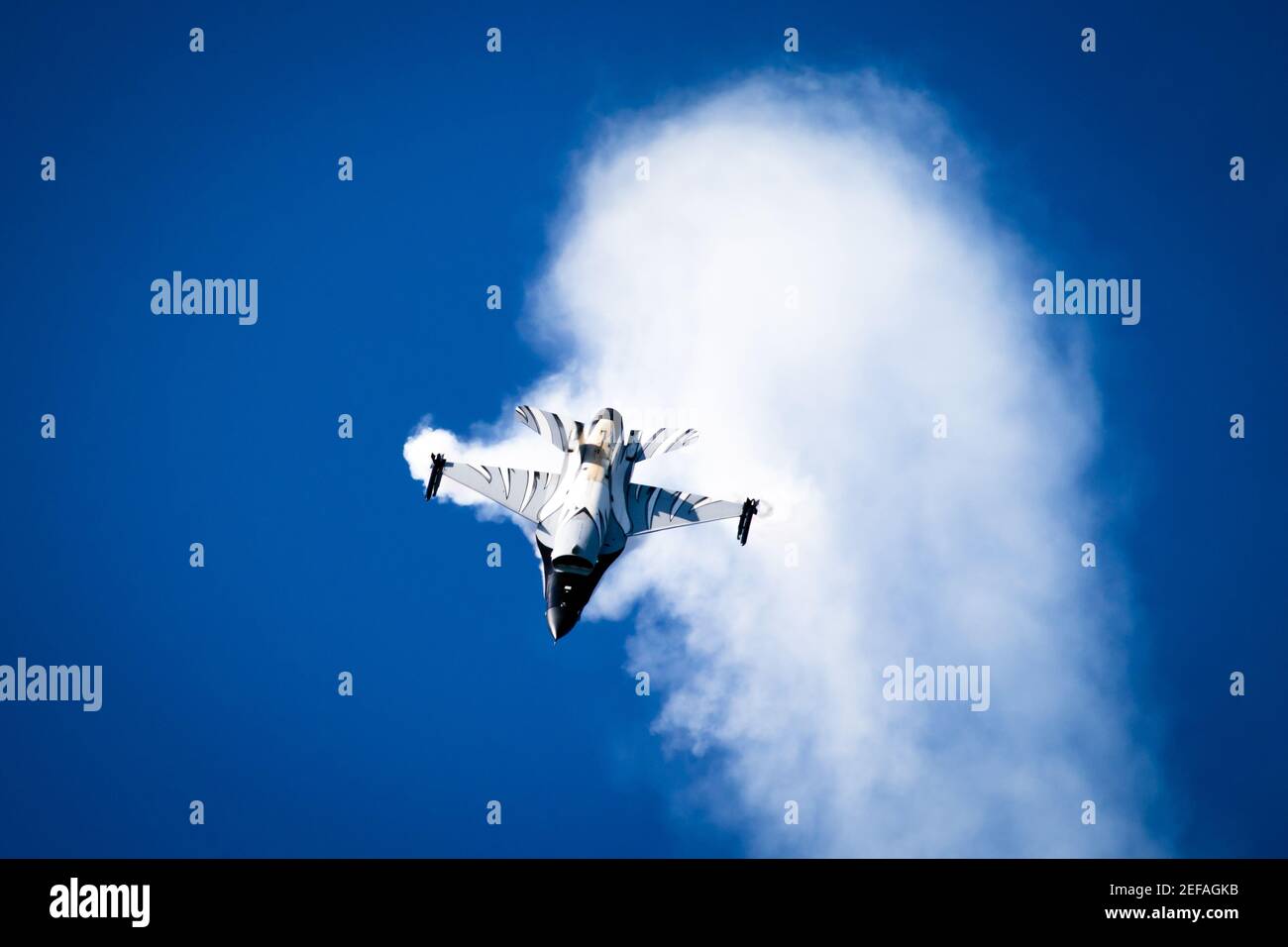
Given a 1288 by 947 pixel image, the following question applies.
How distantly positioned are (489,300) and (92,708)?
26229 mm

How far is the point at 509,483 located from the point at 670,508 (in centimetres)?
651

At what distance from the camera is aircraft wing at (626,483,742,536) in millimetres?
46500

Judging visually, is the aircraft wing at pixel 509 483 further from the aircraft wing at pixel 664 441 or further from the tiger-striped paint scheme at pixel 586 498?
the aircraft wing at pixel 664 441

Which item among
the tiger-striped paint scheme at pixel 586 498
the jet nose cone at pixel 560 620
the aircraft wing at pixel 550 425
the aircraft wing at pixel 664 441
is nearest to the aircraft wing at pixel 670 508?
the tiger-striped paint scheme at pixel 586 498

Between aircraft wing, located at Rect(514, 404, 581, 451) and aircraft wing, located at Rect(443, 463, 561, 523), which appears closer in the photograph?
aircraft wing, located at Rect(443, 463, 561, 523)

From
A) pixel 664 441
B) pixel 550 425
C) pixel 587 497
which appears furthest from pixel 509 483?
pixel 664 441

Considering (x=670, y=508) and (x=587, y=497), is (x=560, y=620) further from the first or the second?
(x=670, y=508)

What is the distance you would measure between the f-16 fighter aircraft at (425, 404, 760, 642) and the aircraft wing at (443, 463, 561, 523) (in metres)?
0.04

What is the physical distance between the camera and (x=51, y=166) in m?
60.9

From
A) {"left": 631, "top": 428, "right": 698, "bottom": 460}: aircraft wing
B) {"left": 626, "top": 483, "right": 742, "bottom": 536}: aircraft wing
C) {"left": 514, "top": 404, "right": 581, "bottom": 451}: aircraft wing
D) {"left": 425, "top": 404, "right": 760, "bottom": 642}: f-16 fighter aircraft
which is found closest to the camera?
{"left": 425, "top": 404, "right": 760, "bottom": 642}: f-16 fighter aircraft

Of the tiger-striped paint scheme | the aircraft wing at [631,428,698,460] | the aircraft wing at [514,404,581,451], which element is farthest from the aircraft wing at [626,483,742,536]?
the aircraft wing at [514,404,581,451]

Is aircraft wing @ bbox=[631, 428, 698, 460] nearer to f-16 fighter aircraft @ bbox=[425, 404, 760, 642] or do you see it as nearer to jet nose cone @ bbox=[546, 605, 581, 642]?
f-16 fighter aircraft @ bbox=[425, 404, 760, 642]

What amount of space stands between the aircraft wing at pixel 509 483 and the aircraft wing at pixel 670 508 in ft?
11.0
